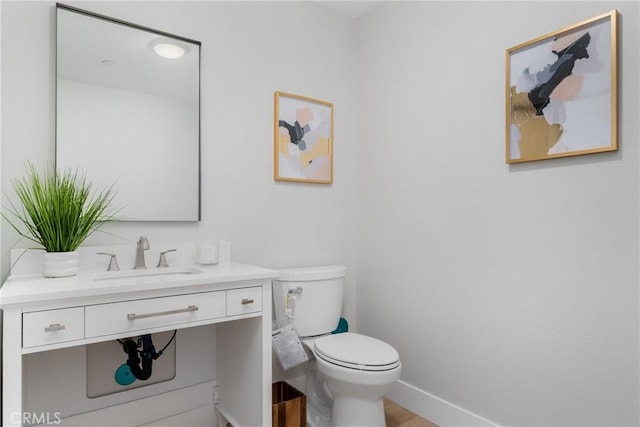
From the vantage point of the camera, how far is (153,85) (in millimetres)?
1861

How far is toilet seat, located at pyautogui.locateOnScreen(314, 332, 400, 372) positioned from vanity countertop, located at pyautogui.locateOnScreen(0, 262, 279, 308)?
457 mm

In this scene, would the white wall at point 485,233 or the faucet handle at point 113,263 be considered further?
the faucet handle at point 113,263

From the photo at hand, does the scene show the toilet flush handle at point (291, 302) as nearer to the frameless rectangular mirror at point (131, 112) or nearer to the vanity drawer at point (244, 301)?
the vanity drawer at point (244, 301)

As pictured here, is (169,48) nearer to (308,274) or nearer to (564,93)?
(308,274)

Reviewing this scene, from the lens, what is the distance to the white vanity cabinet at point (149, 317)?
1152 millimetres

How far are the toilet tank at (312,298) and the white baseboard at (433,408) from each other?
556 mm

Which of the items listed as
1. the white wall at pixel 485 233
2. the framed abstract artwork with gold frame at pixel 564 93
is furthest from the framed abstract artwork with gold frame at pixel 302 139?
the framed abstract artwork with gold frame at pixel 564 93

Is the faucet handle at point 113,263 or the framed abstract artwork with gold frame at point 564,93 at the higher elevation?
the framed abstract artwork with gold frame at point 564,93

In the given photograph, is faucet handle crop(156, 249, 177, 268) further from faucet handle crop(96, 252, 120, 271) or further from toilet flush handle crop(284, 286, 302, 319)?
toilet flush handle crop(284, 286, 302, 319)

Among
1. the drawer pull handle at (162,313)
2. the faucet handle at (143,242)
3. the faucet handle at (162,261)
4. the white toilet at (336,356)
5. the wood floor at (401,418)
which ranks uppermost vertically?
the faucet handle at (143,242)

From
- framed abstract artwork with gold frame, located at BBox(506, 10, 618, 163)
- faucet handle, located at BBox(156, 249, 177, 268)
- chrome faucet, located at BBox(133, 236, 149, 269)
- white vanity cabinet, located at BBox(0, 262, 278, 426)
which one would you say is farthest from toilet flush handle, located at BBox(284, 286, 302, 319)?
framed abstract artwork with gold frame, located at BBox(506, 10, 618, 163)

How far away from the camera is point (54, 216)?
1.46 m

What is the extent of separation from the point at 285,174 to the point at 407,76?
915mm

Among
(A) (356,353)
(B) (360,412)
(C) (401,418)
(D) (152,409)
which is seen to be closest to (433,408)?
(C) (401,418)
